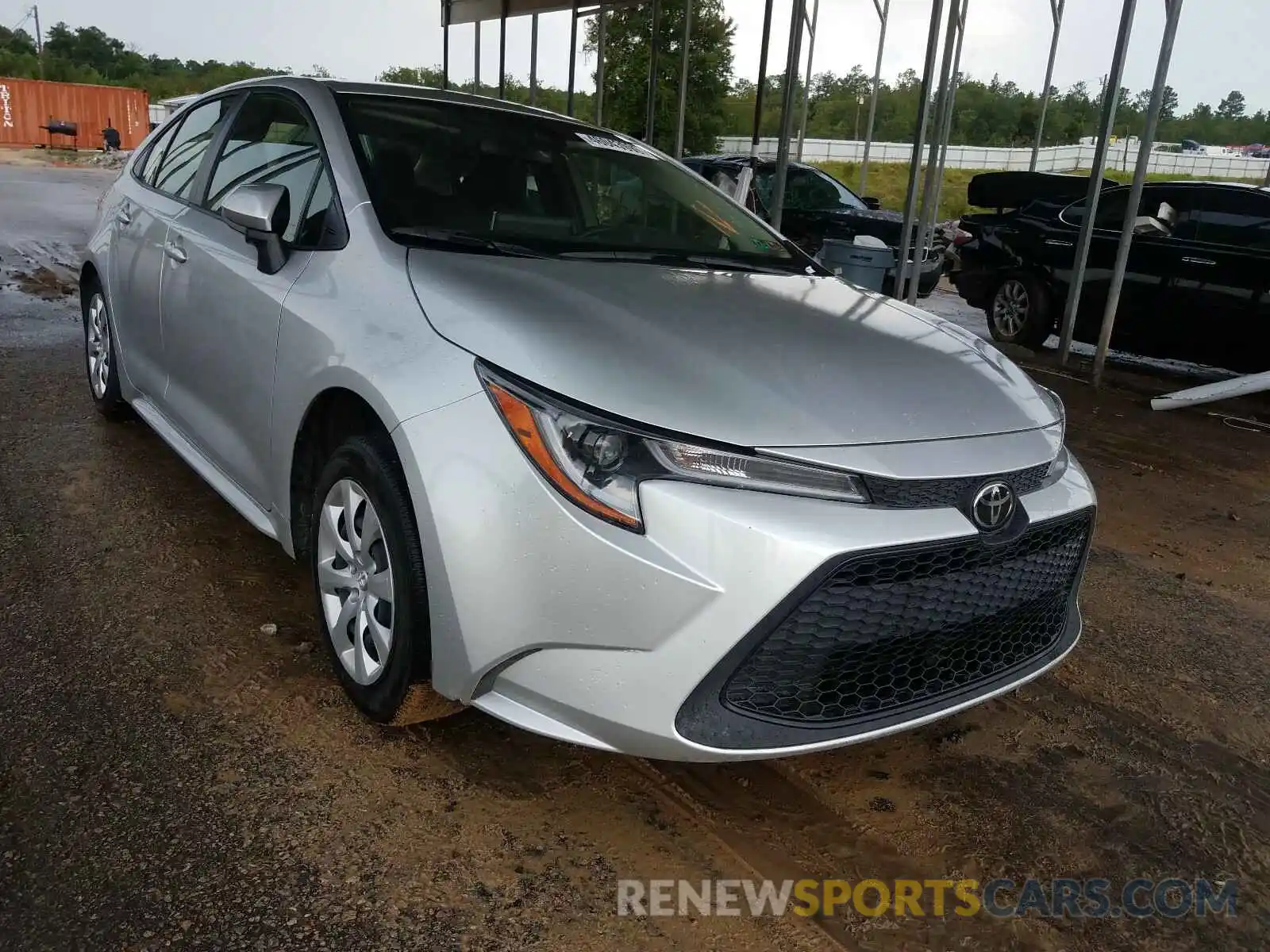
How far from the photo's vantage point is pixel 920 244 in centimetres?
822

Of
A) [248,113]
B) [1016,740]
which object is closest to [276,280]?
[248,113]

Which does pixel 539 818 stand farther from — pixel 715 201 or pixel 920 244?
→ pixel 920 244

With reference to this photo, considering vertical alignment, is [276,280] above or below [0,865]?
above

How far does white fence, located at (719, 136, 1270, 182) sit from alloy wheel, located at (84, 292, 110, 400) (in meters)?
34.6

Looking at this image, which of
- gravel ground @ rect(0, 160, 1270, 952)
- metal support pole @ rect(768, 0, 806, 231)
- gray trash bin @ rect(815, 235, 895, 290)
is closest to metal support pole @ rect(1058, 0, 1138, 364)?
gray trash bin @ rect(815, 235, 895, 290)

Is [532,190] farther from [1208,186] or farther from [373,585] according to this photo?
[1208,186]

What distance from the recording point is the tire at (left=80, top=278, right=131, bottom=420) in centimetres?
430

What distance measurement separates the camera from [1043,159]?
38438 millimetres

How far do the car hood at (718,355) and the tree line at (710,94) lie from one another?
1630 centimetres

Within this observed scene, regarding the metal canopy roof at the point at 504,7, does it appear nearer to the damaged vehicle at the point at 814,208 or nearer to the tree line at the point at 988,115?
the damaged vehicle at the point at 814,208

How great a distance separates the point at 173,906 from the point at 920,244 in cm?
755

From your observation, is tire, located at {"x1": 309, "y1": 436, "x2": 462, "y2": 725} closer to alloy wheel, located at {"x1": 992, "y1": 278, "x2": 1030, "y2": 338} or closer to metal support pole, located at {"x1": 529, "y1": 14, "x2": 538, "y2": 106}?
alloy wheel, located at {"x1": 992, "y1": 278, "x2": 1030, "y2": 338}

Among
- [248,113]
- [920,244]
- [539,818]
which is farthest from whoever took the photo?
[920,244]

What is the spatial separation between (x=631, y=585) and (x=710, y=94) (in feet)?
117
